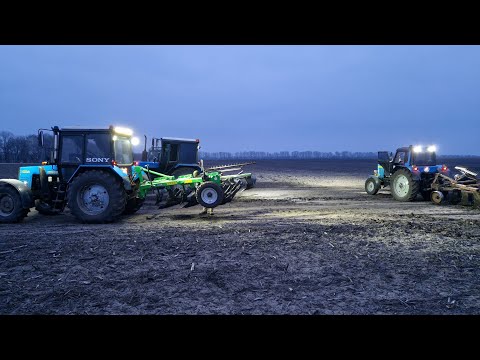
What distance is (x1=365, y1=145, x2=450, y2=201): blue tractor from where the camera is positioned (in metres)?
12.7

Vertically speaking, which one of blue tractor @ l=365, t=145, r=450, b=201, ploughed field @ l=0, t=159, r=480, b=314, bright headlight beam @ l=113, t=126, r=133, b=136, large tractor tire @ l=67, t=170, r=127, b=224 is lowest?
ploughed field @ l=0, t=159, r=480, b=314

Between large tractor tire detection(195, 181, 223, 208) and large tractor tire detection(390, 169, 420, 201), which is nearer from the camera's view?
large tractor tire detection(195, 181, 223, 208)

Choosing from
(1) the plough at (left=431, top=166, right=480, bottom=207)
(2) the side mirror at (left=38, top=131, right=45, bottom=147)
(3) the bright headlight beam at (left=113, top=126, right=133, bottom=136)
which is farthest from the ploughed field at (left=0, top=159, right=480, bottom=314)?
(1) the plough at (left=431, top=166, right=480, bottom=207)

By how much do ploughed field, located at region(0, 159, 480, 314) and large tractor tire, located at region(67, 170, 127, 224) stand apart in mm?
404

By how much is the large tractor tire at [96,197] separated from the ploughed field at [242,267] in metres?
0.40

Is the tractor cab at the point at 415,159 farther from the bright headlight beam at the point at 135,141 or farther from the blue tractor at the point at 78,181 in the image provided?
the blue tractor at the point at 78,181

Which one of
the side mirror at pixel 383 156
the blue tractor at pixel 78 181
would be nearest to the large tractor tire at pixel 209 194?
the blue tractor at pixel 78 181

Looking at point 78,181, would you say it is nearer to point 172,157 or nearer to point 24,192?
point 24,192

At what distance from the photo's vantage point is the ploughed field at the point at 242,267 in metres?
3.88

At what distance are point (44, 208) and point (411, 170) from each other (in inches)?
524

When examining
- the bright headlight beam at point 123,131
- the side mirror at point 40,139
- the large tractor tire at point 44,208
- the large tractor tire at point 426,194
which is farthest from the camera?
the large tractor tire at point 426,194

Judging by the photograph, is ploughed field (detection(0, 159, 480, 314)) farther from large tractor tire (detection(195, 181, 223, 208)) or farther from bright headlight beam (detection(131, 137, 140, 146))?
bright headlight beam (detection(131, 137, 140, 146))
